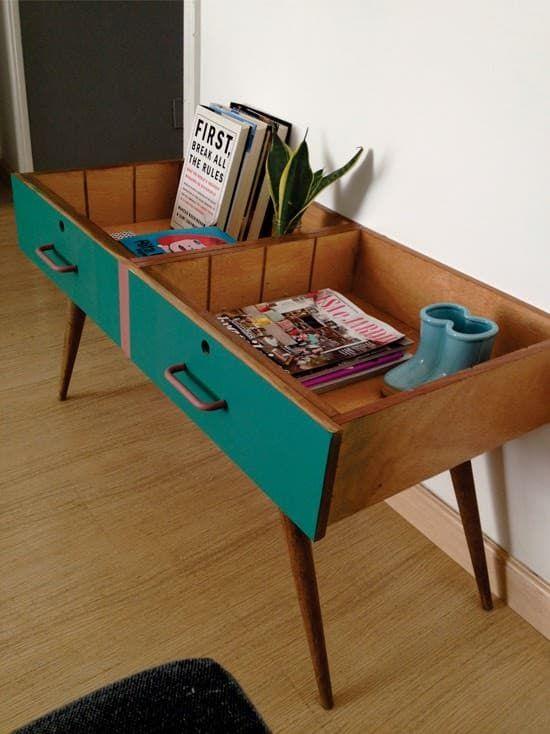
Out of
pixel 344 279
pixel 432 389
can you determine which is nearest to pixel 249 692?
pixel 432 389

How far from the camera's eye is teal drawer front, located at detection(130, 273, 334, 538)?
2.71 ft

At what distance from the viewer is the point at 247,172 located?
1.39 m

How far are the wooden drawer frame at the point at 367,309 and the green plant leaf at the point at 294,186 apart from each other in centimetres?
8

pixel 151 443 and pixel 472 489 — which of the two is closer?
pixel 472 489

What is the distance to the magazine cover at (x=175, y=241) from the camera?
1.23 meters

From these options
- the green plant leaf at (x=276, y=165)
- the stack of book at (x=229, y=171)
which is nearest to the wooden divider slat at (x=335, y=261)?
the green plant leaf at (x=276, y=165)

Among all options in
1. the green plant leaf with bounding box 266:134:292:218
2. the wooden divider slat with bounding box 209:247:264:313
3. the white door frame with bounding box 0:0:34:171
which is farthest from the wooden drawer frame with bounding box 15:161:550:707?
the white door frame with bounding box 0:0:34:171

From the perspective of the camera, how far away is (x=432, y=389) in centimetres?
84

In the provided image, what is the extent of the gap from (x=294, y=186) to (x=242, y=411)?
0.53 m

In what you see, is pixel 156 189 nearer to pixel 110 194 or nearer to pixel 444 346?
pixel 110 194

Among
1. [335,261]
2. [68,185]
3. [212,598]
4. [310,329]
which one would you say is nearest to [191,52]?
[68,185]

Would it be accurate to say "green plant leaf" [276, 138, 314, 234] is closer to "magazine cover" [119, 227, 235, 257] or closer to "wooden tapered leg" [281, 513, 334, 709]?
"magazine cover" [119, 227, 235, 257]

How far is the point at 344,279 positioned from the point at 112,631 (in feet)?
2.39

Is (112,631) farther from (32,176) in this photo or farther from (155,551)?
(32,176)
